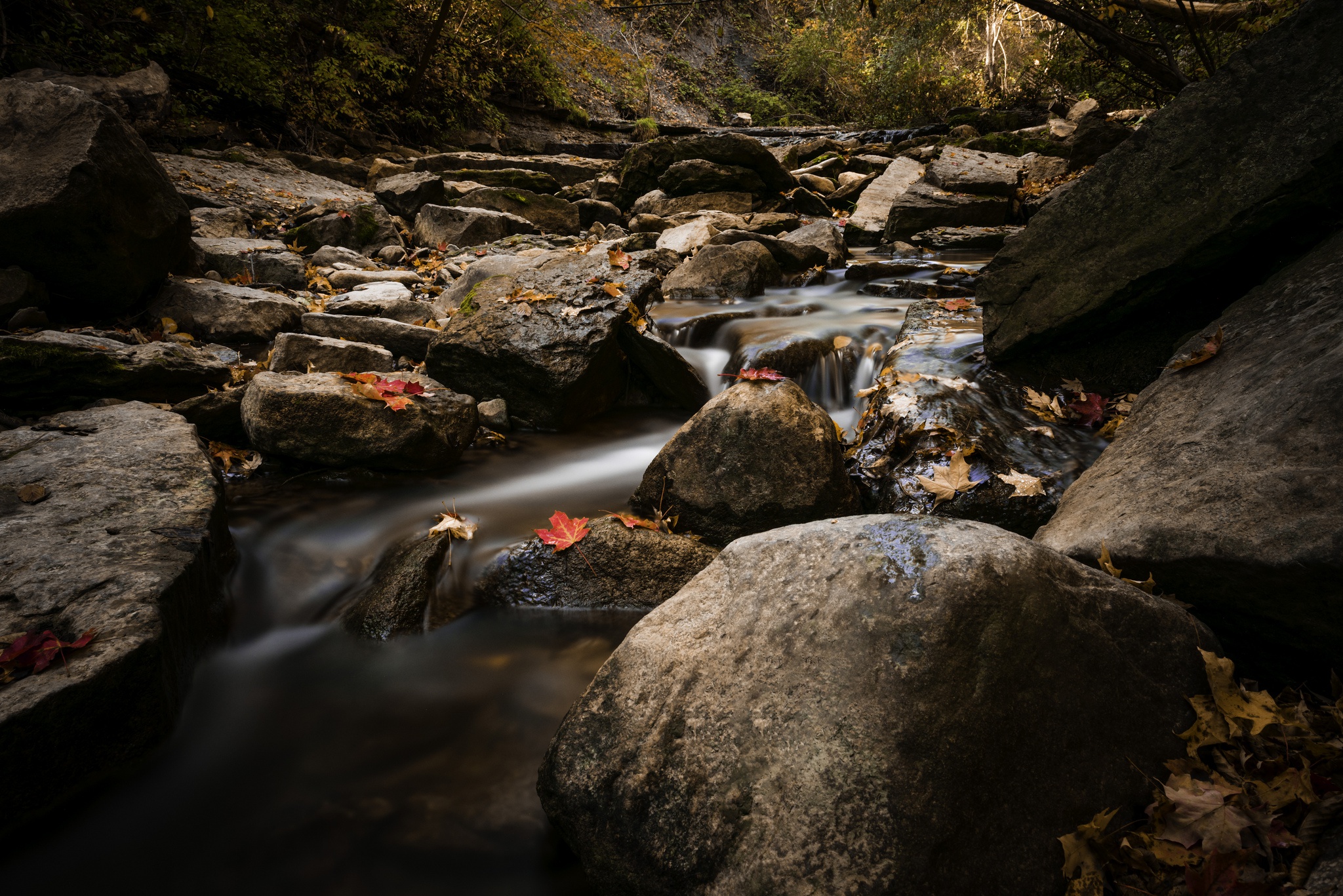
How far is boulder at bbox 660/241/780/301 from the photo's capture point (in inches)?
280

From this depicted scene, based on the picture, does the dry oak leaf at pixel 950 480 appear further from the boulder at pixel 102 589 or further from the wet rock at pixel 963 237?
the wet rock at pixel 963 237

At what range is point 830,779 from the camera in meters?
1.39

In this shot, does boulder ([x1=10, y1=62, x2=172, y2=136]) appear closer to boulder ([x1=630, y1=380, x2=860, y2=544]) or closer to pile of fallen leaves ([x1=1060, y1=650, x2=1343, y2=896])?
boulder ([x1=630, y1=380, x2=860, y2=544])

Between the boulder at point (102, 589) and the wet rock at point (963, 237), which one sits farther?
the wet rock at point (963, 237)

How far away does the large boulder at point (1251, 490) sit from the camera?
1687mm

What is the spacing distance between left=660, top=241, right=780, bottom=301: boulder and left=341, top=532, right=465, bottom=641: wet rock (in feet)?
15.9

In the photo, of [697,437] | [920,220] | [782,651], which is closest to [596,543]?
[697,437]

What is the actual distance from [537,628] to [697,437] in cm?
121

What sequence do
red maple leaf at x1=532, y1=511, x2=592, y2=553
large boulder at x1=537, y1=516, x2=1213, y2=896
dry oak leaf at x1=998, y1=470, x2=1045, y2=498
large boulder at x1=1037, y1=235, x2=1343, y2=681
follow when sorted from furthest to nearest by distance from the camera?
dry oak leaf at x1=998, y1=470, x2=1045, y2=498 → red maple leaf at x1=532, y1=511, x2=592, y2=553 → large boulder at x1=1037, y1=235, x2=1343, y2=681 → large boulder at x1=537, y1=516, x2=1213, y2=896

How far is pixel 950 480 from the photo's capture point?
316cm

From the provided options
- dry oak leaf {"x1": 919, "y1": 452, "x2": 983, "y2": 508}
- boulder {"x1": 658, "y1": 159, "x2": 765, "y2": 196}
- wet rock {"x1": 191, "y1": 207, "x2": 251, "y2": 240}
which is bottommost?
dry oak leaf {"x1": 919, "y1": 452, "x2": 983, "y2": 508}

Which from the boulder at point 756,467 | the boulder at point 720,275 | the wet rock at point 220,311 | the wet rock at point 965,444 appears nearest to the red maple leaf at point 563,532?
the boulder at point 756,467

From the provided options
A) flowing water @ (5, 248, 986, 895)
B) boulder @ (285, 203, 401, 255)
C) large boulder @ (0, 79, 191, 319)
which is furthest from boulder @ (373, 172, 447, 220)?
flowing water @ (5, 248, 986, 895)

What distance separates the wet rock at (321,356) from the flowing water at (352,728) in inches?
41.2
